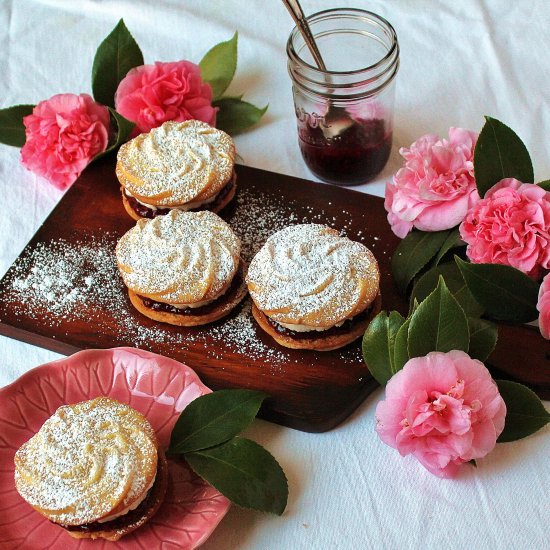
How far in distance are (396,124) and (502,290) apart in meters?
0.74

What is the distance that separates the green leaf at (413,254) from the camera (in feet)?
5.41

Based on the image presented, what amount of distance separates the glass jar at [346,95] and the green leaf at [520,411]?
691 mm

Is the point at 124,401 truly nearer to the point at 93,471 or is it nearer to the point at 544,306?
the point at 93,471

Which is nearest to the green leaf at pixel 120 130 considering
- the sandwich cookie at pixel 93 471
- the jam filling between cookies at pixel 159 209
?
the jam filling between cookies at pixel 159 209

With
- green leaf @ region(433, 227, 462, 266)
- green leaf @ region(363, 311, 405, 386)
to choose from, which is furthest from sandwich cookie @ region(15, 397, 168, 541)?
green leaf @ region(433, 227, 462, 266)

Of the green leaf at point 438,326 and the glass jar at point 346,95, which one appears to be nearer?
the green leaf at point 438,326

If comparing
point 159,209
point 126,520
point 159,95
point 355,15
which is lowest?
point 126,520

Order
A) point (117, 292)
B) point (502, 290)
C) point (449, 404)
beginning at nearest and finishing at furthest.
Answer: point (449, 404)
point (502, 290)
point (117, 292)

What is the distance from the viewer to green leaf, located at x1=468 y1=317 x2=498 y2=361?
141 centimetres

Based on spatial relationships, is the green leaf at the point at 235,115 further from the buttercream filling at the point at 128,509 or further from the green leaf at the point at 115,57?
the buttercream filling at the point at 128,509

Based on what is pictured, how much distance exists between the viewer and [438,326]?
52.8 inches

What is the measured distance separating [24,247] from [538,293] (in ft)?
3.60

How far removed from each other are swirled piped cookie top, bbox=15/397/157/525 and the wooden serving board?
0.81ft

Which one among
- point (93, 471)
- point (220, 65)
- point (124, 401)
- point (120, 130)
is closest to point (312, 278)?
point (124, 401)
